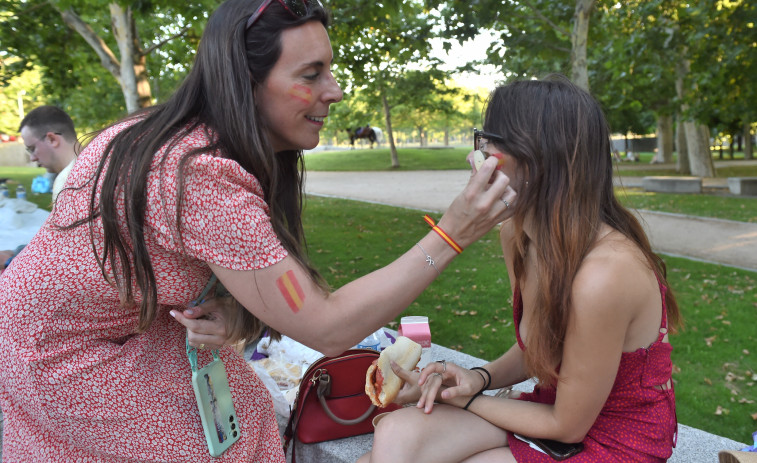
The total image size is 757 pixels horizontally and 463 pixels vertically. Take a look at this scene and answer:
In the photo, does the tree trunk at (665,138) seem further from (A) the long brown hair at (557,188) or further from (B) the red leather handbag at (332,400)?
(A) the long brown hair at (557,188)

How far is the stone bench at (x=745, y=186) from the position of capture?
1373 cm

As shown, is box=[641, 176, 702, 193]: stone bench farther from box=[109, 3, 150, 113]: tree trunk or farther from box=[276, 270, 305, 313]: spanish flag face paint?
box=[276, 270, 305, 313]: spanish flag face paint

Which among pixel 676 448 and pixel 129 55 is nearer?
pixel 676 448

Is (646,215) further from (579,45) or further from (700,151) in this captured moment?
(700,151)

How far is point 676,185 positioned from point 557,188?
1503 cm

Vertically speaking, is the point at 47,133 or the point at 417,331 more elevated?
the point at 47,133

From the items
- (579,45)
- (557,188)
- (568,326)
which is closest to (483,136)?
(557,188)

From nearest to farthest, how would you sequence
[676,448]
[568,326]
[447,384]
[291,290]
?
[291,290] < [568,326] < [447,384] < [676,448]

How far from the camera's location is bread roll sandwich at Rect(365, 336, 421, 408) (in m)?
2.04

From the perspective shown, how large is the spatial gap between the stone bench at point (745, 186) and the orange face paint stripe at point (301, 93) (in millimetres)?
15129

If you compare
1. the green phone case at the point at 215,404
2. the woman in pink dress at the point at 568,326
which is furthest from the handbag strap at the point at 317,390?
the green phone case at the point at 215,404

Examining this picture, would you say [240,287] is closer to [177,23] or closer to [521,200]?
[521,200]

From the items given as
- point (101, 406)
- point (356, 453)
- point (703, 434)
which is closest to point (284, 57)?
point (101, 406)

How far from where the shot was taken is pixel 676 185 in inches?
588
